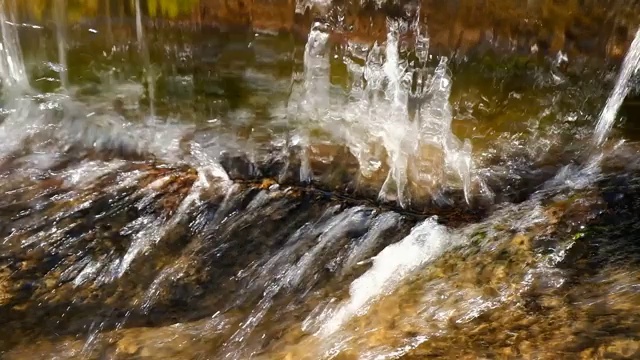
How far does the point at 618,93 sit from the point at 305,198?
1.86m

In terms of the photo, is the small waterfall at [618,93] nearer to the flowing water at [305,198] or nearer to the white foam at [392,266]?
the flowing water at [305,198]

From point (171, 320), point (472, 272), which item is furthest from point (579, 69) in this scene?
point (171, 320)

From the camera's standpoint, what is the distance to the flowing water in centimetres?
263

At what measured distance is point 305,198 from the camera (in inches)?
150

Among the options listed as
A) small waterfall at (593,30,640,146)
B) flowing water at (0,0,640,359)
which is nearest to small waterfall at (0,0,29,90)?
flowing water at (0,0,640,359)

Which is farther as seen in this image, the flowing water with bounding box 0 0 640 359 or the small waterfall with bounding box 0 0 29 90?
the small waterfall with bounding box 0 0 29 90

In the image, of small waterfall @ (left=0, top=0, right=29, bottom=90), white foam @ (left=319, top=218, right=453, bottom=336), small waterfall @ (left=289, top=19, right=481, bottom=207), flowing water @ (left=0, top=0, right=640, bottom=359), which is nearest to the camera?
flowing water @ (left=0, top=0, right=640, bottom=359)

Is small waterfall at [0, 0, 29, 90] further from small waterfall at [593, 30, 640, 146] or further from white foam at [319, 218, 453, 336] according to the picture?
small waterfall at [593, 30, 640, 146]

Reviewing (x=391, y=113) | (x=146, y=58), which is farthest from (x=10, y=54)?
(x=391, y=113)

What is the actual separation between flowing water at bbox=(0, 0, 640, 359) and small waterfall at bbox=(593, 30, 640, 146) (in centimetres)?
1

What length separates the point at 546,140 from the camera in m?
3.42

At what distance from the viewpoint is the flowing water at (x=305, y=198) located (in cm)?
263

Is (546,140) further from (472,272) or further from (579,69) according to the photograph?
(472,272)

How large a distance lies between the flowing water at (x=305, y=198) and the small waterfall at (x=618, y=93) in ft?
0.03
